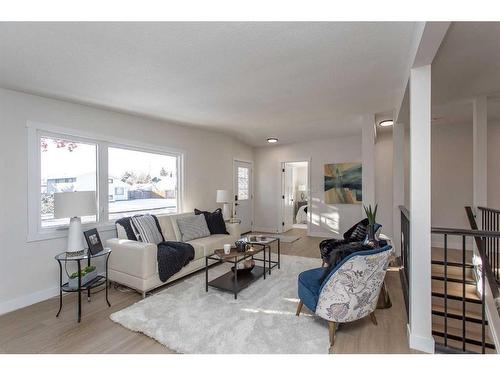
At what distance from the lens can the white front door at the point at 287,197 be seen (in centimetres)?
668

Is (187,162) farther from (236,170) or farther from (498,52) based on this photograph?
(498,52)

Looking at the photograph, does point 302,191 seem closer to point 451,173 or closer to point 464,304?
point 451,173

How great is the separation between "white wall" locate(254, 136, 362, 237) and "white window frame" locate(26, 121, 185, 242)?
3.35 meters

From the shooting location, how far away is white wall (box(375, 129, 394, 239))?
206 inches

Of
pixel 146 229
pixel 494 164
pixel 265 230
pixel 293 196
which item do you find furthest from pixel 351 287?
pixel 293 196

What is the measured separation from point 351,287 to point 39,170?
3.48 m

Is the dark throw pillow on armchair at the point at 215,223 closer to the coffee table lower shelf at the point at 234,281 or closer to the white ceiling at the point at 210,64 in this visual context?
the coffee table lower shelf at the point at 234,281

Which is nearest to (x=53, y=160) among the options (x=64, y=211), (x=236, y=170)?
(x=64, y=211)

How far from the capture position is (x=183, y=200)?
4559 millimetres

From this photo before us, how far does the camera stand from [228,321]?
88.4 inches

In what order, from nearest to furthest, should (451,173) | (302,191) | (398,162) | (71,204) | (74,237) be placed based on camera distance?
(71,204)
(74,237)
(398,162)
(451,173)
(302,191)

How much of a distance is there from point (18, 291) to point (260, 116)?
3769 mm

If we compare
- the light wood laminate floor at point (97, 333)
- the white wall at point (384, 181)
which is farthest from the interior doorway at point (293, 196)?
the light wood laminate floor at point (97, 333)

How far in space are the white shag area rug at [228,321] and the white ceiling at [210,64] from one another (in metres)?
2.33
